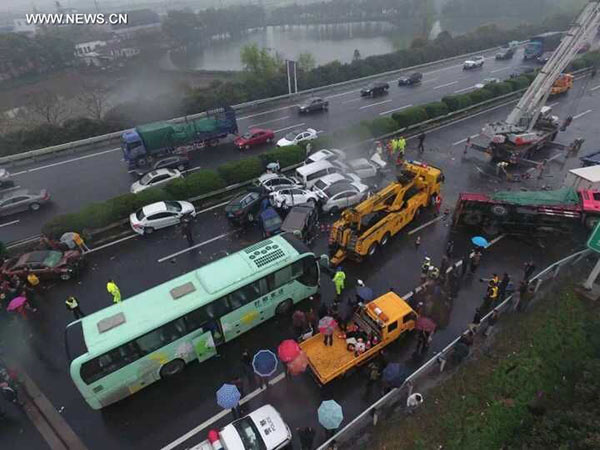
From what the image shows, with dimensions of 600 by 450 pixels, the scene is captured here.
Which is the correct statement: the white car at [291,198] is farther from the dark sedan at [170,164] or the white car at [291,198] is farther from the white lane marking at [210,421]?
the white lane marking at [210,421]

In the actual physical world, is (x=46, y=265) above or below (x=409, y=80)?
below

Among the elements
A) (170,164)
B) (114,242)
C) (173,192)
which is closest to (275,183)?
(173,192)

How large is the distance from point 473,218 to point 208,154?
69.7ft

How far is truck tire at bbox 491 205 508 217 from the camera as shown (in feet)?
61.7

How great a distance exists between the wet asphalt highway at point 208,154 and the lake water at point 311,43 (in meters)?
36.3

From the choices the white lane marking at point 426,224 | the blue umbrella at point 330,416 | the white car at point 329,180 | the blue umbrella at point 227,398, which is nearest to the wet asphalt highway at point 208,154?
the white car at point 329,180

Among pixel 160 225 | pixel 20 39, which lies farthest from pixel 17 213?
pixel 20 39

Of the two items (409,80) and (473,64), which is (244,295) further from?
(473,64)

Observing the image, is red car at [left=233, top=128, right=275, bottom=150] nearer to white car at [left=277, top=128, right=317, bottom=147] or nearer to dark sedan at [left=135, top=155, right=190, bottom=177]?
white car at [left=277, top=128, right=317, bottom=147]

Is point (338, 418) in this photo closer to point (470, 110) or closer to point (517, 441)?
point (517, 441)

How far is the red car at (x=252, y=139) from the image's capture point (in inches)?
1220

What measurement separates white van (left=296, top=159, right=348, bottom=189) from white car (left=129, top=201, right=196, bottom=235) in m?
7.37

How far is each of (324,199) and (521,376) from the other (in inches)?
512

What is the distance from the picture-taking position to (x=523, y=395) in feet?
41.3
